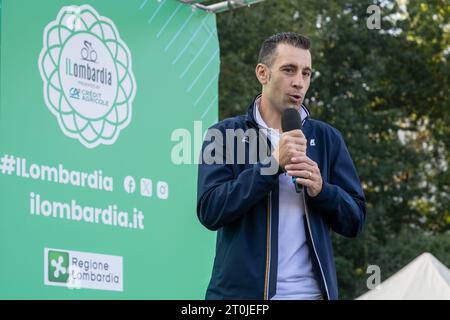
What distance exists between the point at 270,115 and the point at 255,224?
0.50 metres

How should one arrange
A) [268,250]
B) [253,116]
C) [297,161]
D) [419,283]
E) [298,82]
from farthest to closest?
[419,283]
[253,116]
[298,82]
[268,250]
[297,161]

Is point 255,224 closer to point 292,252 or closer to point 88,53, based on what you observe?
point 292,252

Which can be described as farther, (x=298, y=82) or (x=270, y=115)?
(x=270, y=115)

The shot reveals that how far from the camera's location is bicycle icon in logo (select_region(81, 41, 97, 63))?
19.0 feet

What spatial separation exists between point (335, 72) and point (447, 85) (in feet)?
9.00

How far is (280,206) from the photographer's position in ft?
11.0

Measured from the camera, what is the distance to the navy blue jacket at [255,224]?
3250 mm

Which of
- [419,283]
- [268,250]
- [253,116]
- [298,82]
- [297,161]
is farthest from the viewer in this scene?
[419,283]

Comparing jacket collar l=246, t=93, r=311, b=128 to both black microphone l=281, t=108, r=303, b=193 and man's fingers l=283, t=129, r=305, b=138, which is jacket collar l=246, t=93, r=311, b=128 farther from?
man's fingers l=283, t=129, r=305, b=138

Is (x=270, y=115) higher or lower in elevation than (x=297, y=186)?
higher

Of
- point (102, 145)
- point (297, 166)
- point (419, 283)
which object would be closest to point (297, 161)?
point (297, 166)

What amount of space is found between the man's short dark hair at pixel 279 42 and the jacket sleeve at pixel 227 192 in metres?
0.48
